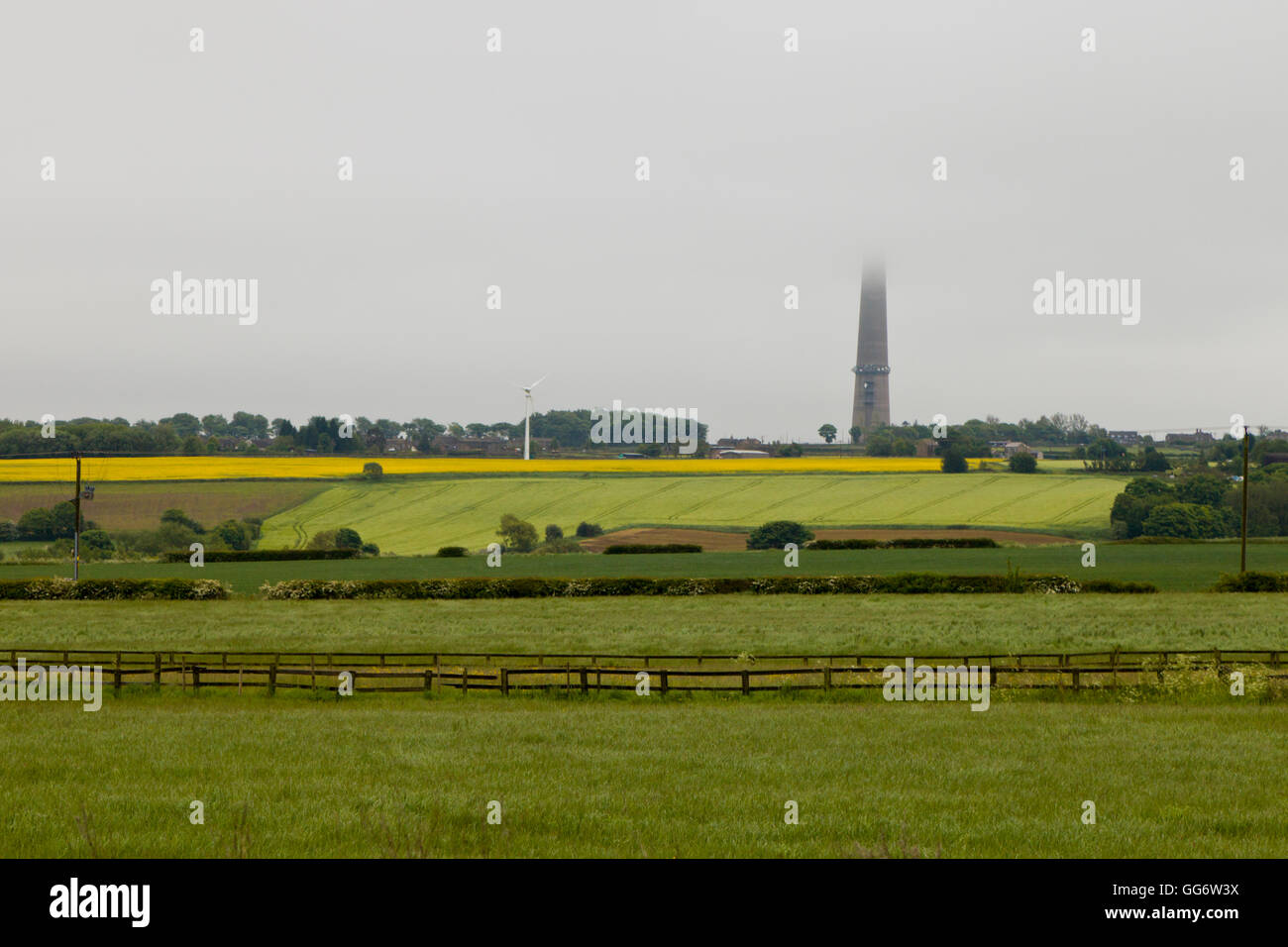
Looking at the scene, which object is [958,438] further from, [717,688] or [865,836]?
[865,836]

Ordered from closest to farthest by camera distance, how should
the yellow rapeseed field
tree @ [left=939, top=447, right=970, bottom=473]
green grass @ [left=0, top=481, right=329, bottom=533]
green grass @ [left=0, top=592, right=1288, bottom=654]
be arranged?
green grass @ [left=0, top=592, right=1288, bottom=654]
green grass @ [left=0, top=481, right=329, bottom=533]
the yellow rapeseed field
tree @ [left=939, top=447, right=970, bottom=473]

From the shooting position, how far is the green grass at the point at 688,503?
4451 inches

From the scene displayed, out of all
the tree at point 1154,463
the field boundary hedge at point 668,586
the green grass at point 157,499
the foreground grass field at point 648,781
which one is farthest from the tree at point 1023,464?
the foreground grass field at point 648,781

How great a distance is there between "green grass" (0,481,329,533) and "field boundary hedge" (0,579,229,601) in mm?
38212

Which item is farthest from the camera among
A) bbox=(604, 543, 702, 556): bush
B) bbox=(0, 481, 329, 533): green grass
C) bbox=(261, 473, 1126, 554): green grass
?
bbox=(261, 473, 1126, 554): green grass

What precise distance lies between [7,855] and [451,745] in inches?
412

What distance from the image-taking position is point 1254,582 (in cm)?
6856

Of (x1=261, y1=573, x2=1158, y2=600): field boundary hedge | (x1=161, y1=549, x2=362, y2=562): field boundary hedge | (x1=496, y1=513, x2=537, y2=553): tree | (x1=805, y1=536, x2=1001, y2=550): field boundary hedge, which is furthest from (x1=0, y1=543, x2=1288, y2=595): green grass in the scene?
(x1=496, y1=513, x2=537, y2=553): tree

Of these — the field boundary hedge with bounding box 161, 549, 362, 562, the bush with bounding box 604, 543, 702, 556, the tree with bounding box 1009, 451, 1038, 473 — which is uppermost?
the tree with bounding box 1009, 451, 1038, 473

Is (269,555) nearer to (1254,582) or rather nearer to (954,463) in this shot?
(1254,582)

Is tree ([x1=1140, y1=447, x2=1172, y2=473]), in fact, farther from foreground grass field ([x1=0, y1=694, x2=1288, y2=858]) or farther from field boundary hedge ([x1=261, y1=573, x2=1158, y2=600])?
foreground grass field ([x1=0, y1=694, x2=1288, y2=858])

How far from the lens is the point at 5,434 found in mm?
139250

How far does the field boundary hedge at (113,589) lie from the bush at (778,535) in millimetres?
50464

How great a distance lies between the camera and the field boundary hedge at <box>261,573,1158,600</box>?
68938 millimetres
